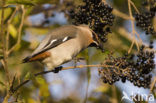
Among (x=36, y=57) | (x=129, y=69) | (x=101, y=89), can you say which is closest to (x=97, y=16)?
(x=129, y=69)

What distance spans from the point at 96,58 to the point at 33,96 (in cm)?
95

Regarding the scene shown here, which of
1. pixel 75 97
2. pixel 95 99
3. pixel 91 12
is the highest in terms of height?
pixel 91 12

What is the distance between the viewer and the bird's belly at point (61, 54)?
10.6ft

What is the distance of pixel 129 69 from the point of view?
2.75 meters

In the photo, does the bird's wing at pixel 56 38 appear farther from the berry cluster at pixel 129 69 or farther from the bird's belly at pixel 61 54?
the berry cluster at pixel 129 69

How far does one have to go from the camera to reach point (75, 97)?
16.7 ft

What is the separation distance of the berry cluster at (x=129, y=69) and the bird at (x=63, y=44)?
0.34 m

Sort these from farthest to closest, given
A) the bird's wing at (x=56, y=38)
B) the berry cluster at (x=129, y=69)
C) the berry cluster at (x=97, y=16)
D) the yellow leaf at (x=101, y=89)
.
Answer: the yellow leaf at (x=101, y=89) < the bird's wing at (x=56, y=38) < the berry cluster at (x=97, y=16) < the berry cluster at (x=129, y=69)

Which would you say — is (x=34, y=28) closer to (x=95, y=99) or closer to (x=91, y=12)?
(x=95, y=99)

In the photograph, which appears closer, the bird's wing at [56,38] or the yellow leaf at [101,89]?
the bird's wing at [56,38]

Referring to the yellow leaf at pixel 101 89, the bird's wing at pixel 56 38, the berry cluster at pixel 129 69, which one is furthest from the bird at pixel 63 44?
the yellow leaf at pixel 101 89

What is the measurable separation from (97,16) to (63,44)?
0.63m

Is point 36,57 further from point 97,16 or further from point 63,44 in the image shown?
point 97,16

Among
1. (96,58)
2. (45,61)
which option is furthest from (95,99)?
(45,61)
